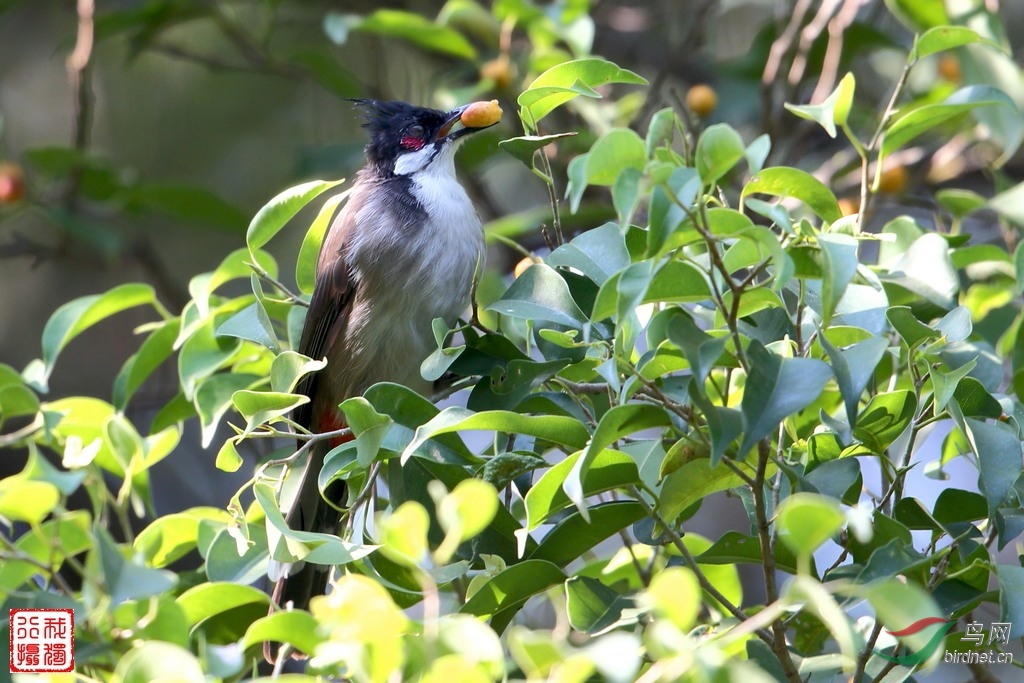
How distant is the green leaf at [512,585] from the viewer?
1.83 m

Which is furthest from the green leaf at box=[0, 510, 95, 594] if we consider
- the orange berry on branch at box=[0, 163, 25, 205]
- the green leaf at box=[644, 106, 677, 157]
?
the orange berry on branch at box=[0, 163, 25, 205]

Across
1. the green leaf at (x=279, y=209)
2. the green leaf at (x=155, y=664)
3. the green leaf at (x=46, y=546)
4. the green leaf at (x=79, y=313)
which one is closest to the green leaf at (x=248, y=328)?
the green leaf at (x=279, y=209)

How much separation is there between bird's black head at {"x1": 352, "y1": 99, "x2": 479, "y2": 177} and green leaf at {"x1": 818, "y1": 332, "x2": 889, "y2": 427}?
2.12 meters

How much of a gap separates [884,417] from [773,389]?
1.51 feet

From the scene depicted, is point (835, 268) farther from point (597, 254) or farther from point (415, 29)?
point (415, 29)

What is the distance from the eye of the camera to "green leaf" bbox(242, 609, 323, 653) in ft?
5.06

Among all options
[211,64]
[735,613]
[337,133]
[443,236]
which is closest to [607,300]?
[735,613]

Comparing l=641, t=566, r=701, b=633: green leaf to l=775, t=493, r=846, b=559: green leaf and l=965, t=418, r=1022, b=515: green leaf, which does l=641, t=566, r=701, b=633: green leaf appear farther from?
l=965, t=418, r=1022, b=515: green leaf

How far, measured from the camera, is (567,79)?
197 centimetres

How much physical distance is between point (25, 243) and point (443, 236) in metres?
2.39

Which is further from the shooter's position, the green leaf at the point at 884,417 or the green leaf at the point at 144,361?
the green leaf at the point at 144,361

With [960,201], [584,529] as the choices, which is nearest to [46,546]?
[584,529]

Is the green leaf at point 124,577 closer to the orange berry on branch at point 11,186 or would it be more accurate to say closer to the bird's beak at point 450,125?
the bird's beak at point 450,125

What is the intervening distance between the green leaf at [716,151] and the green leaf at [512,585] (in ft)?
2.38
